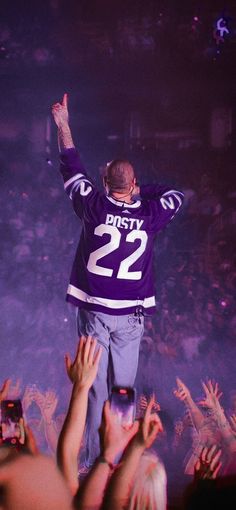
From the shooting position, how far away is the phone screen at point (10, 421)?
8.87 ft

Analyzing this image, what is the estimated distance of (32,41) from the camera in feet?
14.3

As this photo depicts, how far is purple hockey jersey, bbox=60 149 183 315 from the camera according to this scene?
11.1ft

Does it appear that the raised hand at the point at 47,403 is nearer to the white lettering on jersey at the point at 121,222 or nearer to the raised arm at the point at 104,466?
the white lettering on jersey at the point at 121,222

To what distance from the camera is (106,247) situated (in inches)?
133

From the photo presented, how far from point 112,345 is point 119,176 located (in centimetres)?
97

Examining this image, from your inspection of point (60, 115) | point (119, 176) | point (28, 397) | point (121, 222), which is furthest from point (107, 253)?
point (28, 397)

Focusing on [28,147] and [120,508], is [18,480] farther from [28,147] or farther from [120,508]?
[28,147]

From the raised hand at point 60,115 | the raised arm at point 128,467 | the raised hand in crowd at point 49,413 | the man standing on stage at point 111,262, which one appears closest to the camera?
the raised arm at point 128,467

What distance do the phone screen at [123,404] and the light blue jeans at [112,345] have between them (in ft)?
0.53

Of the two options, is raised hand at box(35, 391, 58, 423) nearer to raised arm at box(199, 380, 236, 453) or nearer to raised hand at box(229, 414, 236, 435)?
raised arm at box(199, 380, 236, 453)

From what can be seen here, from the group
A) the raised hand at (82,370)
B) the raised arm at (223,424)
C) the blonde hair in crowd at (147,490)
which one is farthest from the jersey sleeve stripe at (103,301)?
the blonde hair in crowd at (147,490)

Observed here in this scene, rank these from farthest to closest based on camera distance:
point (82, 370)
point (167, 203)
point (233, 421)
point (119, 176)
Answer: point (233, 421), point (167, 203), point (119, 176), point (82, 370)

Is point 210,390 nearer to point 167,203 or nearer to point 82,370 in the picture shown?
point 167,203

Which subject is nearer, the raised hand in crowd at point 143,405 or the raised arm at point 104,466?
the raised arm at point 104,466
